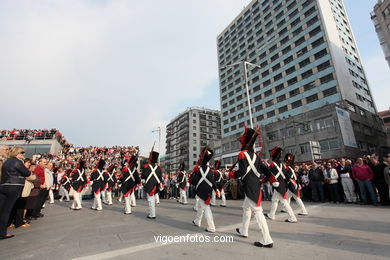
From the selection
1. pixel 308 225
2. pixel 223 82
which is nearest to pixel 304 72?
pixel 223 82

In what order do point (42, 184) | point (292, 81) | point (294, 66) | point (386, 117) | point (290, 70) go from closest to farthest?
point (42, 184) < point (292, 81) < point (294, 66) < point (290, 70) < point (386, 117)

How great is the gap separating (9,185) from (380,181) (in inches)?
527

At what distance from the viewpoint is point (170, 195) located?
19.0m

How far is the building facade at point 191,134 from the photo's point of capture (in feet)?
254

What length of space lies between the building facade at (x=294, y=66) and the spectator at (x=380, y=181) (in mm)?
24066

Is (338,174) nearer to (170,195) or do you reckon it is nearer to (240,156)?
(240,156)

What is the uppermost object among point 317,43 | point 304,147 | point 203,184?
point 317,43

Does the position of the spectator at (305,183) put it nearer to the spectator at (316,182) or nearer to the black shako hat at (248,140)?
the spectator at (316,182)

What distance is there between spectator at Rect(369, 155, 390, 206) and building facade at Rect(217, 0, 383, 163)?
24066 mm

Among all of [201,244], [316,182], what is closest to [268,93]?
[316,182]

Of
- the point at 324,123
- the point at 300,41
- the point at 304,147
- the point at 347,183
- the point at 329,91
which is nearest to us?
the point at 347,183

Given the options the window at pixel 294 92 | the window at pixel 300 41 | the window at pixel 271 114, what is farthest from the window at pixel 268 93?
the window at pixel 300 41

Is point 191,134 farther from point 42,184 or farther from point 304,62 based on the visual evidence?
point 42,184

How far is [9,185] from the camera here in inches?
198
